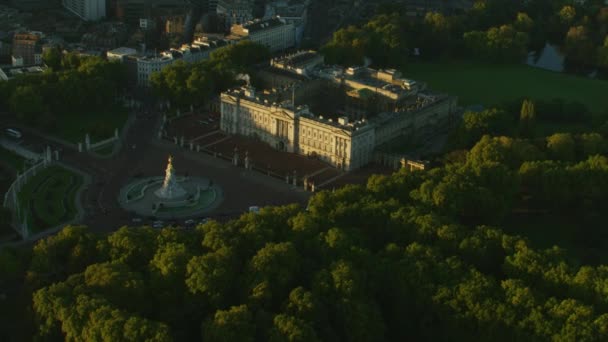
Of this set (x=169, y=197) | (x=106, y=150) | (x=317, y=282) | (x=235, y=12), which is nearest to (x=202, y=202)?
(x=169, y=197)

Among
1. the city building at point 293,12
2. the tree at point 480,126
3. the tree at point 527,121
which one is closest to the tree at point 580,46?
the city building at point 293,12

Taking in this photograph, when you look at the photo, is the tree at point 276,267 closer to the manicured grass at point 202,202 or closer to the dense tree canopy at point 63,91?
the manicured grass at point 202,202

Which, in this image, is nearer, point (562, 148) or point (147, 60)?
point (562, 148)

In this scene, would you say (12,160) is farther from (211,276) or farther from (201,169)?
(211,276)

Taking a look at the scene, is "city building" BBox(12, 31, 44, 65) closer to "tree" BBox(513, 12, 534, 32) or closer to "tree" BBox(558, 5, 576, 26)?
"tree" BBox(513, 12, 534, 32)

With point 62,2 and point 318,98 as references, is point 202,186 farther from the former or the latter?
point 62,2

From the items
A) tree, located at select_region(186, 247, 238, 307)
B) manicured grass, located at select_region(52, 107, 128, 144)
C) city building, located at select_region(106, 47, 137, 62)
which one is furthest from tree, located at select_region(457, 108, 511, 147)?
city building, located at select_region(106, 47, 137, 62)
